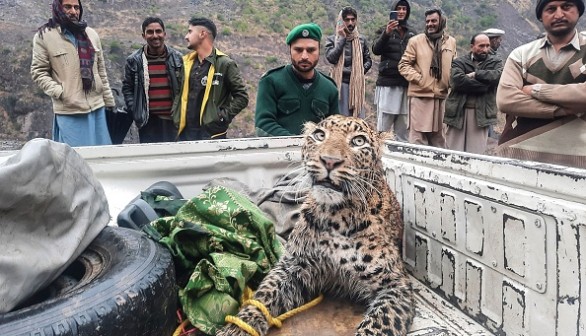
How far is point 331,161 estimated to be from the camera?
2.34 meters

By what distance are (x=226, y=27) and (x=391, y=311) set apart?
25.9 m

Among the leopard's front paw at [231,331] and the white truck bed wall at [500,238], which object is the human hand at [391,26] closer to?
the white truck bed wall at [500,238]

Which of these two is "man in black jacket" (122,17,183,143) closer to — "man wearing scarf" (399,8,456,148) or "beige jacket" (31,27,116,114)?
"beige jacket" (31,27,116,114)

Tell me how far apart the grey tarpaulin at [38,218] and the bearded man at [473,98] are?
4.78 metres

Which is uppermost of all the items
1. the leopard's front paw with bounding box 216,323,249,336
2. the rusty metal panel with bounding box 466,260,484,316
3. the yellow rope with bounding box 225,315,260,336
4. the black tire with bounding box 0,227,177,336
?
the black tire with bounding box 0,227,177,336

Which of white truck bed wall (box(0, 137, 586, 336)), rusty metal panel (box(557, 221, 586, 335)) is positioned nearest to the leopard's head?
white truck bed wall (box(0, 137, 586, 336))

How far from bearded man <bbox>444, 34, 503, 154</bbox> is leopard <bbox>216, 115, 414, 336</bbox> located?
3.79m

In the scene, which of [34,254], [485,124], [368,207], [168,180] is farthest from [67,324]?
[485,124]

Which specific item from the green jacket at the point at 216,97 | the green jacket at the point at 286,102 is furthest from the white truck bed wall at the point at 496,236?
the green jacket at the point at 216,97

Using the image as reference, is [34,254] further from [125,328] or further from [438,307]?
[438,307]

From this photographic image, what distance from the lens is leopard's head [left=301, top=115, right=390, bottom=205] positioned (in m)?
2.35

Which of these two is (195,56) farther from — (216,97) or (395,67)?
(395,67)

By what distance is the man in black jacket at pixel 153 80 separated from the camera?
17.1 ft

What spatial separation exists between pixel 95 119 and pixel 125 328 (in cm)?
386
